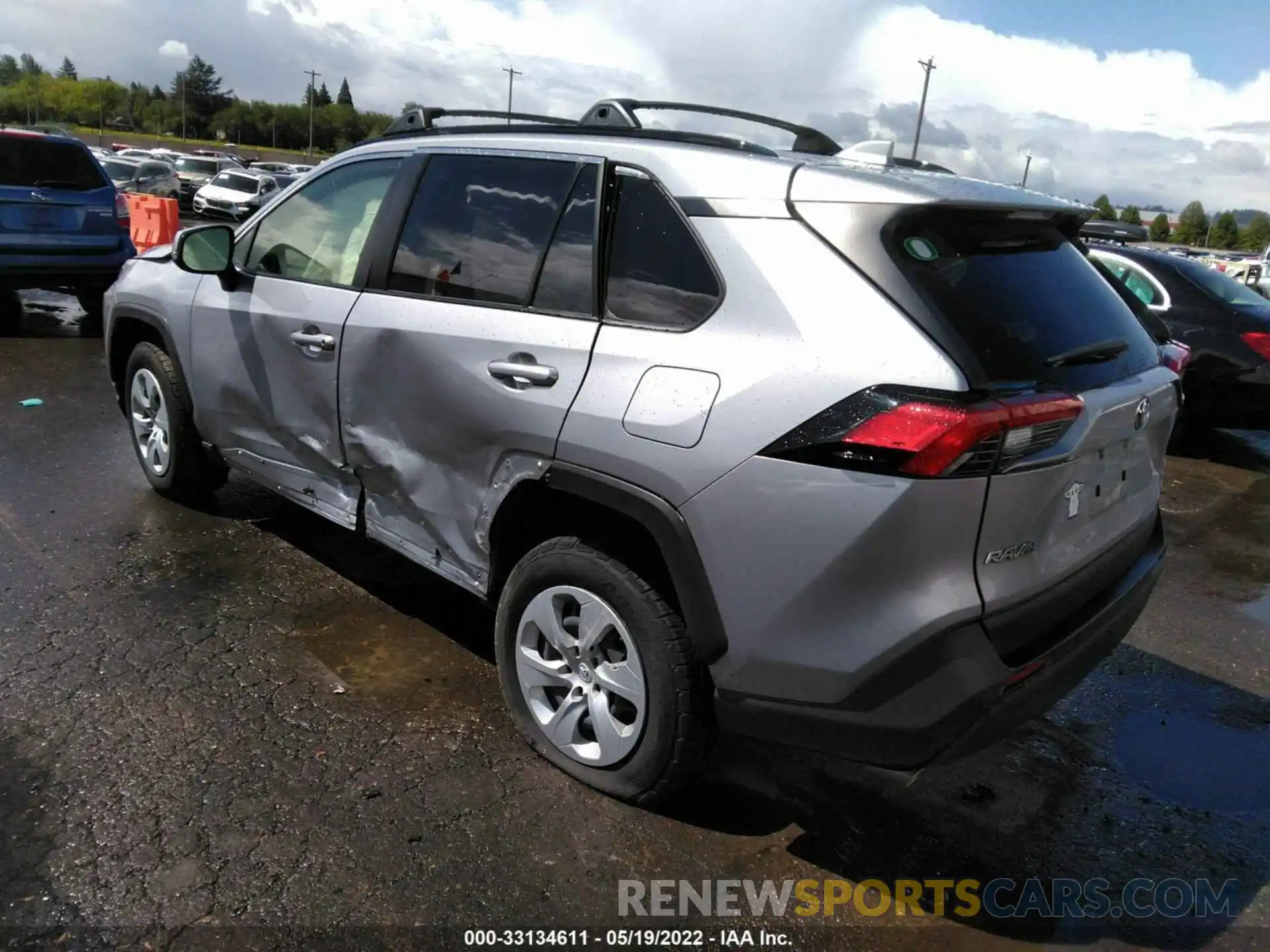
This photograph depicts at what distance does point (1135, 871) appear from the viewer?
278 cm

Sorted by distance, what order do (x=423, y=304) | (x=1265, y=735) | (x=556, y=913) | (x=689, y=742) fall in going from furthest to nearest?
(x=1265, y=735) < (x=423, y=304) < (x=689, y=742) < (x=556, y=913)

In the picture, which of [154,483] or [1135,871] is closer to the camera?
[1135,871]

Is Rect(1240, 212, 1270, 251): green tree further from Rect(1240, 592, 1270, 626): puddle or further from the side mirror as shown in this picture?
the side mirror

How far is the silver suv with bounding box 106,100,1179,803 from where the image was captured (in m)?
2.25

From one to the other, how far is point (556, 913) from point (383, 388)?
182cm

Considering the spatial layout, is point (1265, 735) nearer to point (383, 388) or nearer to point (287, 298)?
point (383, 388)

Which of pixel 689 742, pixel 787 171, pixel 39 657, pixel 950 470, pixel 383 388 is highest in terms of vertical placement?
pixel 787 171

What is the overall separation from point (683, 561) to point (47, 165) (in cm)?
947

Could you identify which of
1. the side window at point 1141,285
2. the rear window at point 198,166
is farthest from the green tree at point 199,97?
the side window at point 1141,285

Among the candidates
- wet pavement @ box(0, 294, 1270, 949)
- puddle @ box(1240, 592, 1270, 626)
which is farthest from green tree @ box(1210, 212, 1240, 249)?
wet pavement @ box(0, 294, 1270, 949)

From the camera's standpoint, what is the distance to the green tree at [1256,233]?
6906cm

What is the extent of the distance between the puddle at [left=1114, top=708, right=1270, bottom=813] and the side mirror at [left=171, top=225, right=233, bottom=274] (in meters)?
4.03

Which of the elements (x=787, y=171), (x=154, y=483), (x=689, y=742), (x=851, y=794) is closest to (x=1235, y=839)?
(x=851, y=794)

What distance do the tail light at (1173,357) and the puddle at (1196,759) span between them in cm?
132
